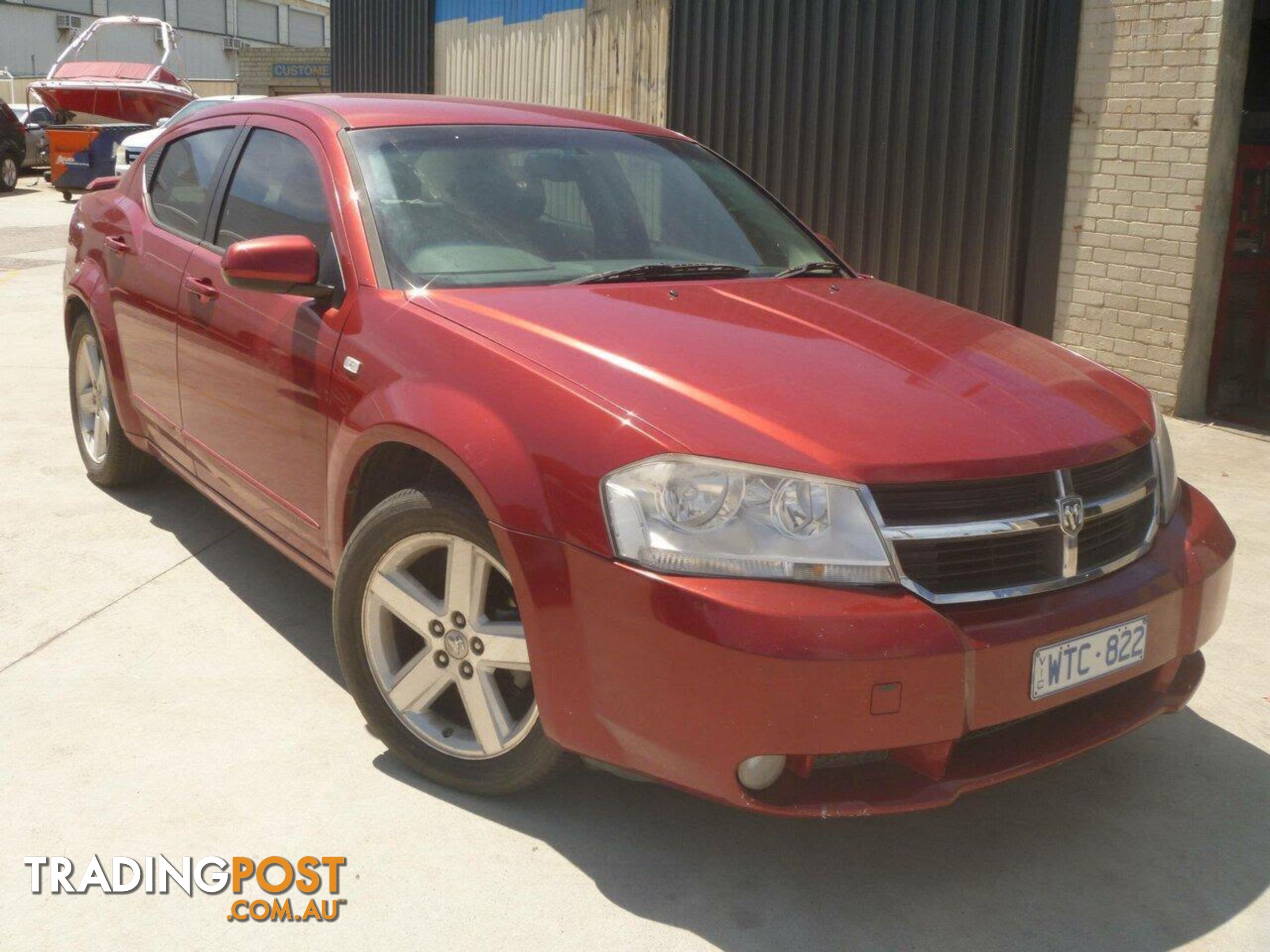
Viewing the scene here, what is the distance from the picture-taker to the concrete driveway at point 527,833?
271 centimetres

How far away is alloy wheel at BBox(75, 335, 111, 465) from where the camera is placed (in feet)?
A: 17.6

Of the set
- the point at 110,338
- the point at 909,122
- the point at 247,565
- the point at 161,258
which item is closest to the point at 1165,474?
the point at 247,565

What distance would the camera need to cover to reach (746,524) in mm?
2572

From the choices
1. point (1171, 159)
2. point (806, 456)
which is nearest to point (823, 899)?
point (806, 456)

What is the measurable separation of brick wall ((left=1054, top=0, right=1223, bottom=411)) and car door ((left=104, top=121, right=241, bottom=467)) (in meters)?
5.18

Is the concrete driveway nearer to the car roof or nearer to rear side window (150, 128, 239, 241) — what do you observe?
rear side window (150, 128, 239, 241)

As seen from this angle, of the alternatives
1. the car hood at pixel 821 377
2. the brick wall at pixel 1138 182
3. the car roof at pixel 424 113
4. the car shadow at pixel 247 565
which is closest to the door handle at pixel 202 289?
the car roof at pixel 424 113

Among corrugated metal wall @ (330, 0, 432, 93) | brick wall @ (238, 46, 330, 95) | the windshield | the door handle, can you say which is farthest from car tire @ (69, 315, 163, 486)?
brick wall @ (238, 46, 330, 95)

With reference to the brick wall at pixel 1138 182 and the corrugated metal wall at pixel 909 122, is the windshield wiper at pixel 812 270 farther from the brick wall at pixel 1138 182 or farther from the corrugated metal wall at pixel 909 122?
the corrugated metal wall at pixel 909 122

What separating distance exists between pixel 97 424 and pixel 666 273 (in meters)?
2.99

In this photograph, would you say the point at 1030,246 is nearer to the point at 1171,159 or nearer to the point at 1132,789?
the point at 1171,159

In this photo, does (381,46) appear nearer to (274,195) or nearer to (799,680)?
(274,195)

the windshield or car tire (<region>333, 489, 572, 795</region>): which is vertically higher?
the windshield

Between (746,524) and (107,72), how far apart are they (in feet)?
71.2
